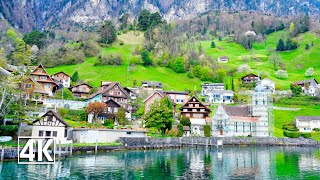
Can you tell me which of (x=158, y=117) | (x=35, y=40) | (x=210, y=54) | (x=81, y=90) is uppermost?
(x=210, y=54)

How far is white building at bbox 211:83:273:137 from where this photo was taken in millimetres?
80312

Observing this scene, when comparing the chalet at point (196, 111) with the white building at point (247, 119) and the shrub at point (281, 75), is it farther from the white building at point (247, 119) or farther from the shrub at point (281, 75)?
the shrub at point (281, 75)

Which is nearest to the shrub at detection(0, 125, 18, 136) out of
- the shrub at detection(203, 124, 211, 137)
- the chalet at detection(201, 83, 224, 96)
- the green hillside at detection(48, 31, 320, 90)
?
the shrub at detection(203, 124, 211, 137)

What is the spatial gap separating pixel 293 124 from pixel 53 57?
3481 inches

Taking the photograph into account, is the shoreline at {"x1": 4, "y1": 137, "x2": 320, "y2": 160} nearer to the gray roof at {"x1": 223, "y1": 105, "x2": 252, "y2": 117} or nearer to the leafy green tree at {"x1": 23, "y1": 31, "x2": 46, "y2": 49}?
the gray roof at {"x1": 223, "y1": 105, "x2": 252, "y2": 117}

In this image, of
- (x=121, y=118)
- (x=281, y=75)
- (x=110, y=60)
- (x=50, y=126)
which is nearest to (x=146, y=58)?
(x=110, y=60)

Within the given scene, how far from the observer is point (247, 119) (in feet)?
272

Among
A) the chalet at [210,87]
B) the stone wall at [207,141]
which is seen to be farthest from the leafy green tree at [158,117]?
the chalet at [210,87]

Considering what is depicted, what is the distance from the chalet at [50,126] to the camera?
54.0m

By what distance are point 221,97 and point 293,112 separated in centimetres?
2153

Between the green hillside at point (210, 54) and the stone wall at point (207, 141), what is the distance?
42202mm

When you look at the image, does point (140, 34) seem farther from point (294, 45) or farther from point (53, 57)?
point (294, 45)

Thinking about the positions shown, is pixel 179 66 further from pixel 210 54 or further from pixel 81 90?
pixel 81 90

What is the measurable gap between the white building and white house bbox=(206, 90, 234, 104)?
16.3 metres
